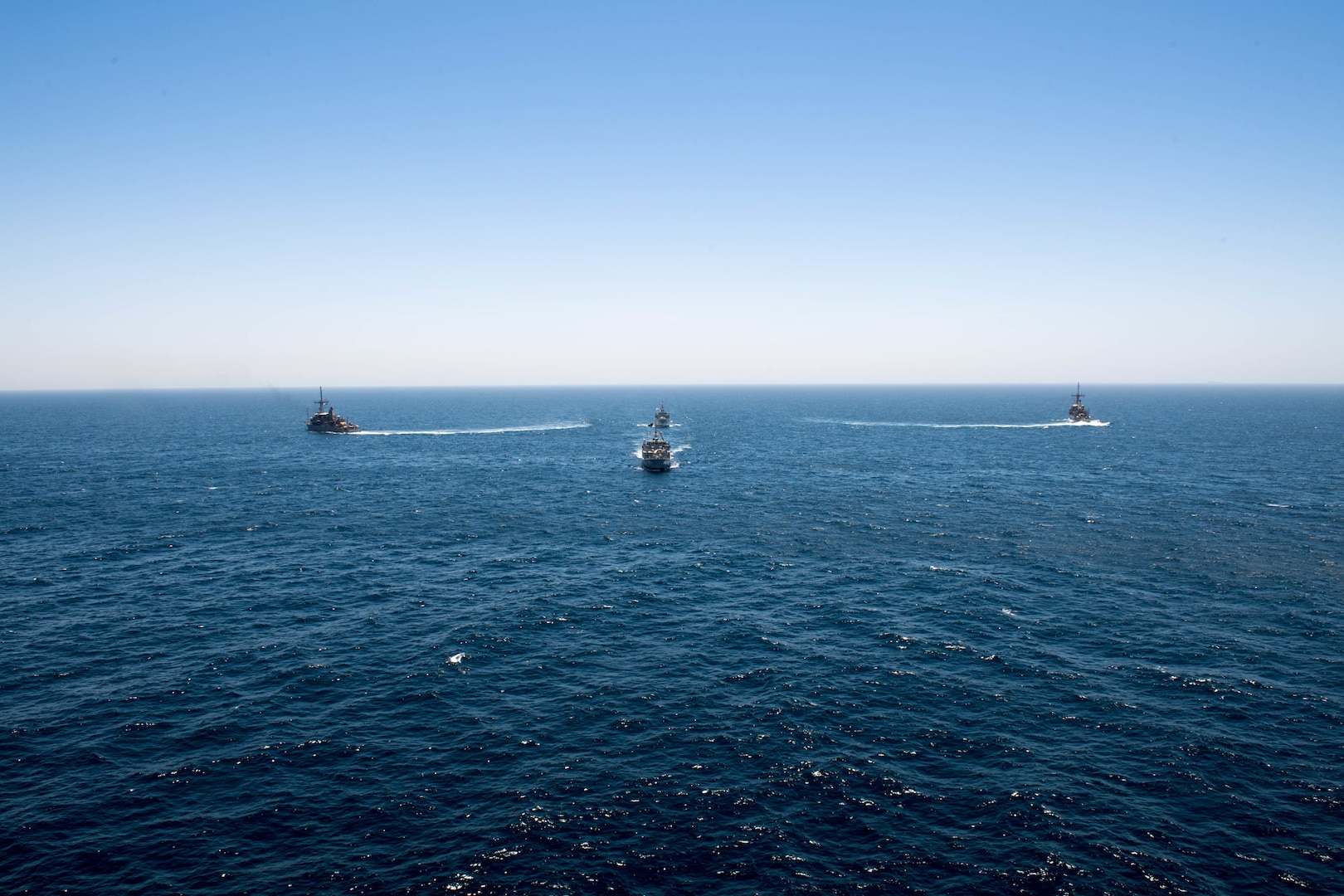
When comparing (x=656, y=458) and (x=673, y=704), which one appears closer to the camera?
(x=673, y=704)

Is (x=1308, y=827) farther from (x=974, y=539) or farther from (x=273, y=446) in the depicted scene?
(x=273, y=446)

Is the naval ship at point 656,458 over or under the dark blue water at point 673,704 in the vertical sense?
over

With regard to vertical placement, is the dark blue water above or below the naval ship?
below

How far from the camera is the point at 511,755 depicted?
43.2 metres

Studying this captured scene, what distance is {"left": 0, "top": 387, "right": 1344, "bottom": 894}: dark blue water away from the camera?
34.7 metres

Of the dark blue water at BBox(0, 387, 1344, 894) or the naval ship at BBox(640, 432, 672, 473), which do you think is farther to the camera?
the naval ship at BBox(640, 432, 672, 473)

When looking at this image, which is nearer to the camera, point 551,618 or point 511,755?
point 511,755

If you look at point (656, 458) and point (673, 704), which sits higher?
point (656, 458)

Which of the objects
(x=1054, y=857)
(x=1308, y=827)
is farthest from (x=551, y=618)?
(x=1308, y=827)

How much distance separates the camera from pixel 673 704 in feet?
162

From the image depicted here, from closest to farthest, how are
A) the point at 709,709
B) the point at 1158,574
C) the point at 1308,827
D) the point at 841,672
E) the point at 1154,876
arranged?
the point at 1154,876 → the point at 1308,827 → the point at 709,709 → the point at 841,672 → the point at 1158,574

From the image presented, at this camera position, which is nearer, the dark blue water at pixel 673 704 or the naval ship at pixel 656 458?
the dark blue water at pixel 673 704

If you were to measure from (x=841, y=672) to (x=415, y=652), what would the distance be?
34575 mm

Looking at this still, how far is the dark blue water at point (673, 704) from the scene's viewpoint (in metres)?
34.7
